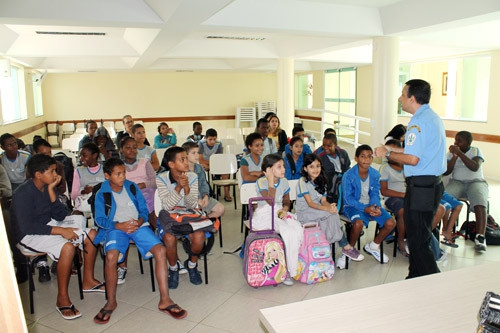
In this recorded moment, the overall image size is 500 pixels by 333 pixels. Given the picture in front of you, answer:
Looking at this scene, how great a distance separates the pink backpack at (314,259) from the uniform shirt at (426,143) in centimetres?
106

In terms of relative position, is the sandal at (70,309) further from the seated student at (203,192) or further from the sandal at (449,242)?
the sandal at (449,242)

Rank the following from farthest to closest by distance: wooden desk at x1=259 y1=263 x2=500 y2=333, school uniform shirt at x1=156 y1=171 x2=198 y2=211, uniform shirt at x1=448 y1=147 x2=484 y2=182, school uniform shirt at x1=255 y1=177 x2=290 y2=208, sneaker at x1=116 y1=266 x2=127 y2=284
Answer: uniform shirt at x1=448 y1=147 x2=484 y2=182
school uniform shirt at x1=255 y1=177 x2=290 y2=208
sneaker at x1=116 y1=266 x2=127 y2=284
school uniform shirt at x1=156 y1=171 x2=198 y2=211
wooden desk at x1=259 y1=263 x2=500 y2=333

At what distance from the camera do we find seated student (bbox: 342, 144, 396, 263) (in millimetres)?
4018

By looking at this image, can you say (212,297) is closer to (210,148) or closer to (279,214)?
(279,214)

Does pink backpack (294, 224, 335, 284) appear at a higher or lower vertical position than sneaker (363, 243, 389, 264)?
higher

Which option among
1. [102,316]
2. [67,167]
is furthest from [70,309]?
[67,167]

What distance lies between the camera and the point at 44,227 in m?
3.19

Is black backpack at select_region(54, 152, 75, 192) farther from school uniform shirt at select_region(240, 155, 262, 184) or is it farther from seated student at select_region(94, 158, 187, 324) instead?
school uniform shirt at select_region(240, 155, 262, 184)

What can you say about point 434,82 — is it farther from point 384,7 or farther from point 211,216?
point 211,216

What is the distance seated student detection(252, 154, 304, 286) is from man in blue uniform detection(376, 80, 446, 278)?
3.17 ft

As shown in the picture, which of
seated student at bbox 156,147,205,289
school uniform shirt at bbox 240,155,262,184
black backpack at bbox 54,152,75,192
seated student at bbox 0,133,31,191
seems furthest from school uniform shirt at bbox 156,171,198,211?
seated student at bbox 0,133,31,191

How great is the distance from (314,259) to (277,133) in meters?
3.43

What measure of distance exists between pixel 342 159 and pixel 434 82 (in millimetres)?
7714

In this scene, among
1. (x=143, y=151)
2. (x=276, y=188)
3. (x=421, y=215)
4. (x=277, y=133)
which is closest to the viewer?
(x=421, y=215)
